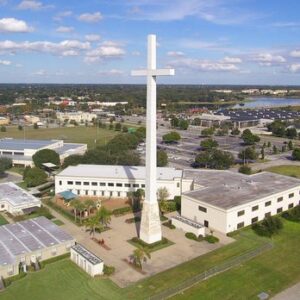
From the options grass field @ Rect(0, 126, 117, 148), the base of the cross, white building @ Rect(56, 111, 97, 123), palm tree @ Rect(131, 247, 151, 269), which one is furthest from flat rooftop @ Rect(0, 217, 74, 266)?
white building @ Rect(56, 111, 97, 123)

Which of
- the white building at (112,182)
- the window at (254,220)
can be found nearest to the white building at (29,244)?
the white building at (112,182)

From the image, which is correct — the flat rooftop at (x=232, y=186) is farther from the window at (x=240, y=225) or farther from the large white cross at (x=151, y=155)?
the large white cross at (x=151, y=155)

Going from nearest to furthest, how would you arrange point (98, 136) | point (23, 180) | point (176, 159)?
point (23, 180) < point (176, 159) < point (98, 136)

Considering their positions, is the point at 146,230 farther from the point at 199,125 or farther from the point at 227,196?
the point at 199,125

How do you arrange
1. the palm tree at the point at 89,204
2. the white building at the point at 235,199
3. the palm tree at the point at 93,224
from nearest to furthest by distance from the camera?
the palm tree at the point at 93,224, the white building at the point at 235,199, the palm tree at the point at 89,204

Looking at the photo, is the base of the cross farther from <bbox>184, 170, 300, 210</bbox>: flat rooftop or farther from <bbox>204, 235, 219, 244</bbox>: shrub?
<bbox>184, 170, 300, 210</bbox>: flat rooftop

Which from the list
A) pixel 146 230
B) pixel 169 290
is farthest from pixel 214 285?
pixel 146 230
